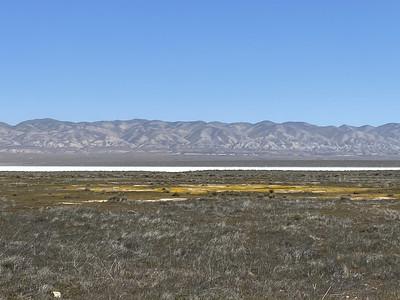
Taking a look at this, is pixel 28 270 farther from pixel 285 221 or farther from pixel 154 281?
pixel 285 221

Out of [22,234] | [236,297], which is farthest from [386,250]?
[22,234]

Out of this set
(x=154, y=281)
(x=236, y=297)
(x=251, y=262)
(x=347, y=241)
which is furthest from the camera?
(x=347, y=241)

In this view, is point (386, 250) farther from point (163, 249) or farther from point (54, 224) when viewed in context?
point (54, 224)

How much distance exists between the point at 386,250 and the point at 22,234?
48.8 feet

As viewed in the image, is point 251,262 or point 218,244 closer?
point 251,262

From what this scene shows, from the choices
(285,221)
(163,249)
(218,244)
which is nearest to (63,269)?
(163,249)

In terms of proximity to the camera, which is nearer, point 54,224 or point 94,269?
point 94,269

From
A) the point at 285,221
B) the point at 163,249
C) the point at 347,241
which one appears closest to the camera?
the point at 163,249

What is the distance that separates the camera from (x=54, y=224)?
92.8ft

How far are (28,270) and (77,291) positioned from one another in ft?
8.55

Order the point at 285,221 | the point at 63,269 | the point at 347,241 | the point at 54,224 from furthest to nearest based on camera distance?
the point at 285,221
the point at 54,224
the point at 347,241
the point at 63,269

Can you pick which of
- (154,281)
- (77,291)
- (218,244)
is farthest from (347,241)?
(77,291)

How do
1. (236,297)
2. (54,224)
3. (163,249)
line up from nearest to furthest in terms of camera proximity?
(236,297) < (163,249) < (54,224)

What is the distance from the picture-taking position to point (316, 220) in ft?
101
